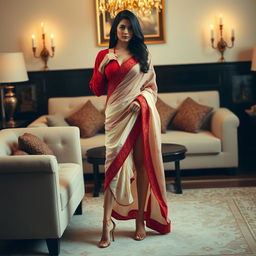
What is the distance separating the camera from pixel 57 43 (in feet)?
21.2

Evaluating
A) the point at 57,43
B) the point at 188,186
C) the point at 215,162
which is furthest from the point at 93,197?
the point at 57,43

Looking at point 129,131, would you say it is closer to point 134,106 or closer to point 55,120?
point 134,106

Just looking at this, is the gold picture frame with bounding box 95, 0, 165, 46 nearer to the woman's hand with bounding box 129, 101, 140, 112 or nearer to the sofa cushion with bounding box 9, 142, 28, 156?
the sofa cushion with bounding box 9, 142, 28, 156

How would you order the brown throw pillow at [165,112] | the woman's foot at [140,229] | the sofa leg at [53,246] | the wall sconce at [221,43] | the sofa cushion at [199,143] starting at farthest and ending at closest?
the wall sconce at [221,43], the brown throw pillow at [165,112], the sofa cushion at [199,143], the woman's foot at [140,229], the sofa leg at [53,246]

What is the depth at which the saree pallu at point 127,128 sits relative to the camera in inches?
148

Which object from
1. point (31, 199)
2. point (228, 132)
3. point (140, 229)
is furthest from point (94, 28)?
point (31, 199)

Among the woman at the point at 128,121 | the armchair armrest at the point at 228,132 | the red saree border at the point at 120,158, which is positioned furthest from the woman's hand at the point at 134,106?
the armchair armrest at the point at 228,132

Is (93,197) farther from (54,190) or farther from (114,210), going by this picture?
(54,190)

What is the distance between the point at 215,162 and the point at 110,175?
205 centimetres

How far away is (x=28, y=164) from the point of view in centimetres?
347

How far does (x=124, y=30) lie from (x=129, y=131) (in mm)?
667

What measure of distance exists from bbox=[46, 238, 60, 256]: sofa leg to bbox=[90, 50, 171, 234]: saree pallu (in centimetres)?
49

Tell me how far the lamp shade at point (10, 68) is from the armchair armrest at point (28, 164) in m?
2.43

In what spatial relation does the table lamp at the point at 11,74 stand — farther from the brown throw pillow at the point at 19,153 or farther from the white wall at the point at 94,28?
the brown throw pillow at the point at 19,153
